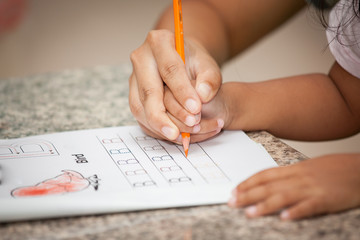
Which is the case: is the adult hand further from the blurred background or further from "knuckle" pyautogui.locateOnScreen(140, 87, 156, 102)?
the blurred background

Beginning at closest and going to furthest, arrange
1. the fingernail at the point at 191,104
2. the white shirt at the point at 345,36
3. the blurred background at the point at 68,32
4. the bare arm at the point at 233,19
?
1. the fingernail at the point at 191,104
2. the white shirt at the point at 345,36
3. the bare arm at the point at 233,19
4. the blurred background at the point at 68,32

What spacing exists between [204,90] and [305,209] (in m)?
0.25

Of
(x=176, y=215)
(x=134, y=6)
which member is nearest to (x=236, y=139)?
(x=176, y=215)

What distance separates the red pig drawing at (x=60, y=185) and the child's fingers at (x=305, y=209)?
0.72ft

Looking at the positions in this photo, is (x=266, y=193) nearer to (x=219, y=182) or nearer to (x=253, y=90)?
(x=219, y=182)

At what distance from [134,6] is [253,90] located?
244 centimetres

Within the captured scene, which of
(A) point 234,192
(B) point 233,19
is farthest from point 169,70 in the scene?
(B) point 233,19

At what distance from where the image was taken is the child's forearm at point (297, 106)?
79 cm

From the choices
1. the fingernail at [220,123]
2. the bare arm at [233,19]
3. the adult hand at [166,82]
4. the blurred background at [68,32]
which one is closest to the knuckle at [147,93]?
the adult hand at [166,82]

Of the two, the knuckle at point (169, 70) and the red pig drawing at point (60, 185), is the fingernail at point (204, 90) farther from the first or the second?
the red pig drawing at point (60, 185)

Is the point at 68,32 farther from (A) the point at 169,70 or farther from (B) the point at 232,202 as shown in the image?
(B) the point at 232,202

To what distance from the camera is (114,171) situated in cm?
61

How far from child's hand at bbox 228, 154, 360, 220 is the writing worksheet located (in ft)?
0.12

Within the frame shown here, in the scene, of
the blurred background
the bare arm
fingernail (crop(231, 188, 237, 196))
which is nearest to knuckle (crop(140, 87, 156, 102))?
fingernail (crop(231, 188, 237, 196))
